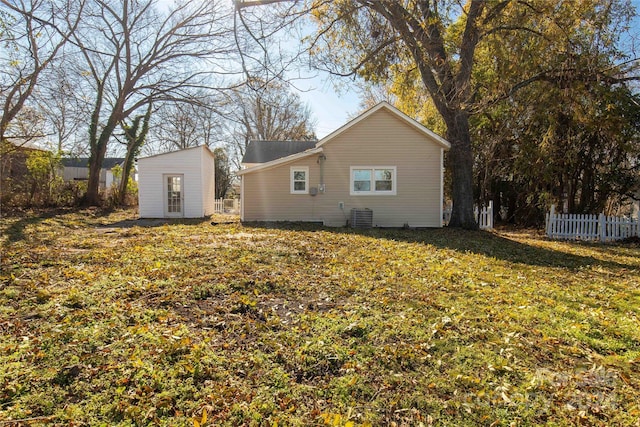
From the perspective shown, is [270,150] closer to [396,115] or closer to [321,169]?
[321,169]

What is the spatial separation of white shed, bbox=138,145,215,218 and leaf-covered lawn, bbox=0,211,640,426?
10363mm

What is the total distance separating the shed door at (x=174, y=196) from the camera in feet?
54.2

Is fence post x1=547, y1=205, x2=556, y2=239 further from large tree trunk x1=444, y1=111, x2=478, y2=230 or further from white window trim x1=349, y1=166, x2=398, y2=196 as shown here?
white window trim x1=349, y1=166, x2=398, y2=196

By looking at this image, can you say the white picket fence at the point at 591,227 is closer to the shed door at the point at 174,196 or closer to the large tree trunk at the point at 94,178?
the shed door at the point at 174,196

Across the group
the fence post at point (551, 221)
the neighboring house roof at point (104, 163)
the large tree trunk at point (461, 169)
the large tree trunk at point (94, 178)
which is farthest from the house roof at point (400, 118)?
the neighboring house roof at point (104, 163)

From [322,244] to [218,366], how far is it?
237 inches

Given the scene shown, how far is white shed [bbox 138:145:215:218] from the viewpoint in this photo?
16.3m

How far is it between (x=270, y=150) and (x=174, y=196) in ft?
28.3

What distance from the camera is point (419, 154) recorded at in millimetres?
13586

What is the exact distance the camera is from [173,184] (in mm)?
16594

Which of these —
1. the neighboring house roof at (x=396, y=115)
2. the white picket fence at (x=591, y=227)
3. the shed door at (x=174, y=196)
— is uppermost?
the neighboring house roof at (x=396, y=115)

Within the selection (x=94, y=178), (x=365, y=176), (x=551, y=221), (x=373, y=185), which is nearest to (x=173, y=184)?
(x=94, y=178)

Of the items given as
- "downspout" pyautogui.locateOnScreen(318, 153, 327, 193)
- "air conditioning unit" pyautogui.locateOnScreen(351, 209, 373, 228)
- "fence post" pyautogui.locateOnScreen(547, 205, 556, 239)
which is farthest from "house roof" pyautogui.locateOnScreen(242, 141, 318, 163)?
"fence post" pyautogui.locateOnScreen(547, 205, 556, 239)

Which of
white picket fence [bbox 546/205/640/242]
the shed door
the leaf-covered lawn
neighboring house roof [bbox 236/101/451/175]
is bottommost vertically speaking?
the leaf-covered lawn
